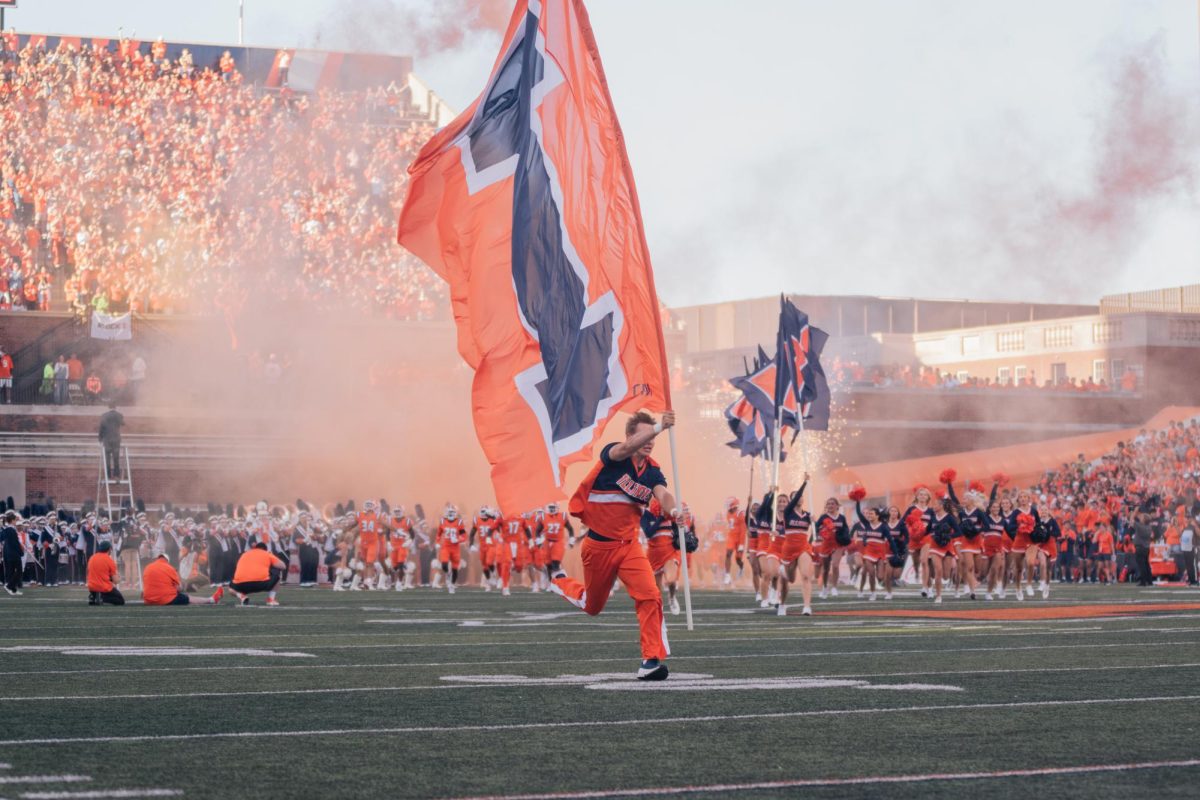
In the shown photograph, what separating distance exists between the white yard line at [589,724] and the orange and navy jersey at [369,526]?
22408 millimetres

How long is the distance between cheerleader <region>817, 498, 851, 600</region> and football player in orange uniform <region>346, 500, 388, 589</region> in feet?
26.3

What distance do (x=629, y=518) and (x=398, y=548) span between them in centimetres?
2083

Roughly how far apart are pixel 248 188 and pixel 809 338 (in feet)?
95.4

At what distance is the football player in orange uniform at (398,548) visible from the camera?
99.2 feet

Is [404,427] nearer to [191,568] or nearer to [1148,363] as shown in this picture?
[191,568]

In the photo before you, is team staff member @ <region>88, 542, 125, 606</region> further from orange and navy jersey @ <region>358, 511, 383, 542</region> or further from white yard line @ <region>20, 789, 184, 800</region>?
white yard line @ <region>20, 789, 184, 800</region>

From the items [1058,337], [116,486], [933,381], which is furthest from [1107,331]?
[116,486]

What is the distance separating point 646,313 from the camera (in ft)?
40.9

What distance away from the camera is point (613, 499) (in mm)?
9852

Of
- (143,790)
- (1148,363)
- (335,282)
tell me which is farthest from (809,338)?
(1148,363)

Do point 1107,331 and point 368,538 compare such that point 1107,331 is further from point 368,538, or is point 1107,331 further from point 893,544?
point 893,544

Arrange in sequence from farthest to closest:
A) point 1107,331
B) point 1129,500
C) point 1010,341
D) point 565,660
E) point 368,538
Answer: point 1010,341
point 1107,331
point 1129,500
point 368,538
point 565,660

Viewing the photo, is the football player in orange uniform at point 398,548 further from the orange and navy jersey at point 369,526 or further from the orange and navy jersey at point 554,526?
the orange and navy jersey at point 554,526

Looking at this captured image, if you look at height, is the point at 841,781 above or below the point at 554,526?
below
